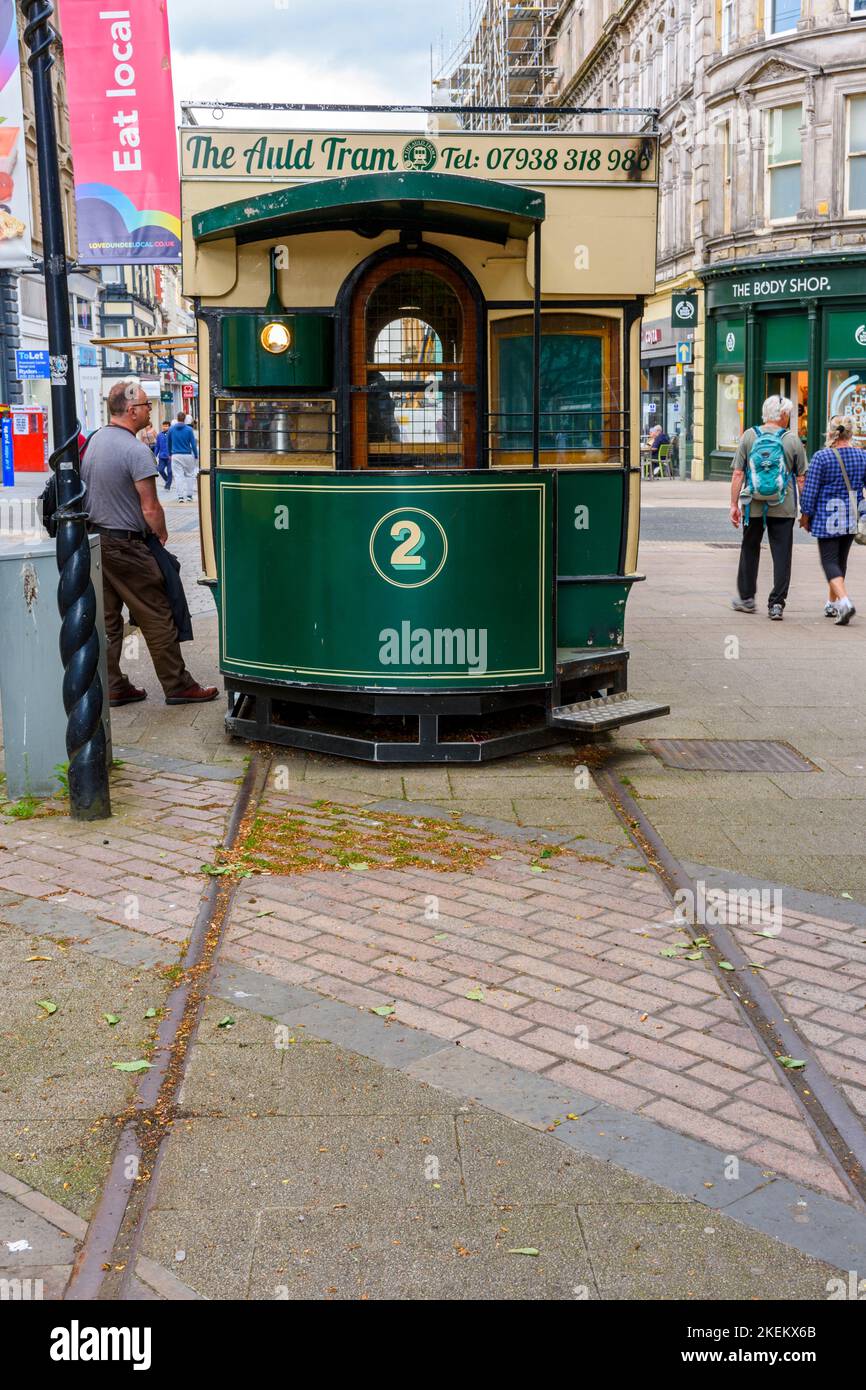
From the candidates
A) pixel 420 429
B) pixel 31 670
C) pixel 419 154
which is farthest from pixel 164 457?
pixel 31 670

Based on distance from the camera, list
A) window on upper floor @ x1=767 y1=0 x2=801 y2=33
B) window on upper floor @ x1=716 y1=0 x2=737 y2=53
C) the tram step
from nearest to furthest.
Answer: the tram step < window on upper floor @ x1=767 y1=0 x2=801 y2=33 < window on upper floor @ x1=716 y1=0 x2=737 y2=53

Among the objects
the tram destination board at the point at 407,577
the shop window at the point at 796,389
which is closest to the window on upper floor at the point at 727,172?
the shop window at the point at 796,389

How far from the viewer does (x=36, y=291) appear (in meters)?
51.9

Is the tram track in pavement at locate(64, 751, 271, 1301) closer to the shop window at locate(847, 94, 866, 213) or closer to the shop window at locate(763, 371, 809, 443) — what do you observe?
the shop window at locate(763, 371, 809, 443)

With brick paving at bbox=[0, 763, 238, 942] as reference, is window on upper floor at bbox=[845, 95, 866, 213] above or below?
above

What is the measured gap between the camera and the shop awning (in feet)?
24.0

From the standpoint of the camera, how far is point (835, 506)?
12836 mm

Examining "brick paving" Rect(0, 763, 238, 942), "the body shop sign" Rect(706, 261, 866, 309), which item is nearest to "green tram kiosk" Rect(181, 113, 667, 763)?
"brick paving" Rect(0, 763, 238, 942)

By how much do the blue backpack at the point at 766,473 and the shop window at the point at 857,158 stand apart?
70.6 feet

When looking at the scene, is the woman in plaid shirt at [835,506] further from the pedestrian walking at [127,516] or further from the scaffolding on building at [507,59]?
the scaffolding on building at [507,59]

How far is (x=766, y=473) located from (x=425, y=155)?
5299 millimetres

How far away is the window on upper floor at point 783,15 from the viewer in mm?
32781

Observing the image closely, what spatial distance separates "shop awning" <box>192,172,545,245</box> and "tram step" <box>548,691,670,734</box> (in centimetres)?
259
